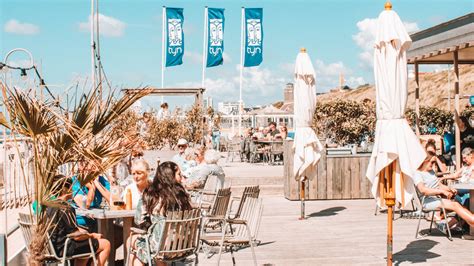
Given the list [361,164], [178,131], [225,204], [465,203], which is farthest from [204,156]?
[178,131]

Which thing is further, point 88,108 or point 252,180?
point 252,180

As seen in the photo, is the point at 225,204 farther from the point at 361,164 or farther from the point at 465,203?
the point at 361,164

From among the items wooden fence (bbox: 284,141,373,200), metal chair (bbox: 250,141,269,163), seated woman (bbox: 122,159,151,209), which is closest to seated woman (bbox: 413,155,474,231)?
seated woman (bbox: 122,159,151,209)

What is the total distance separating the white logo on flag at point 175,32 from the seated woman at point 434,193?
18.9 metres

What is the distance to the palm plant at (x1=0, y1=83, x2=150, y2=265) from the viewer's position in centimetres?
440

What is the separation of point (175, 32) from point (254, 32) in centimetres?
350

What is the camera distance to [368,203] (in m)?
12.4

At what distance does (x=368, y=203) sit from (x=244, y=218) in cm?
612

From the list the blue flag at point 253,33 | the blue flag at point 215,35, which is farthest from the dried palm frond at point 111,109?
the blue flag at point 253,33

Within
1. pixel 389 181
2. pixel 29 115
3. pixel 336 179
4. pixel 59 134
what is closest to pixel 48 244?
pixel 59 134

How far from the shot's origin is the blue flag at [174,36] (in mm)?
26784

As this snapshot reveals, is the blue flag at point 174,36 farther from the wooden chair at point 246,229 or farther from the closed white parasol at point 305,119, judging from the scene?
the wooden chair at point 246,229

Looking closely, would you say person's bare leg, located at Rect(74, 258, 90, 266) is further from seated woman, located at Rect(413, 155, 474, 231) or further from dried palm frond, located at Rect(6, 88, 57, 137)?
seated woman, located at Rect(413, 155, 474, 231)

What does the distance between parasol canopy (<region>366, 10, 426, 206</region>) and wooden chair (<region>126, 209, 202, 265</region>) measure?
7.37 feet
